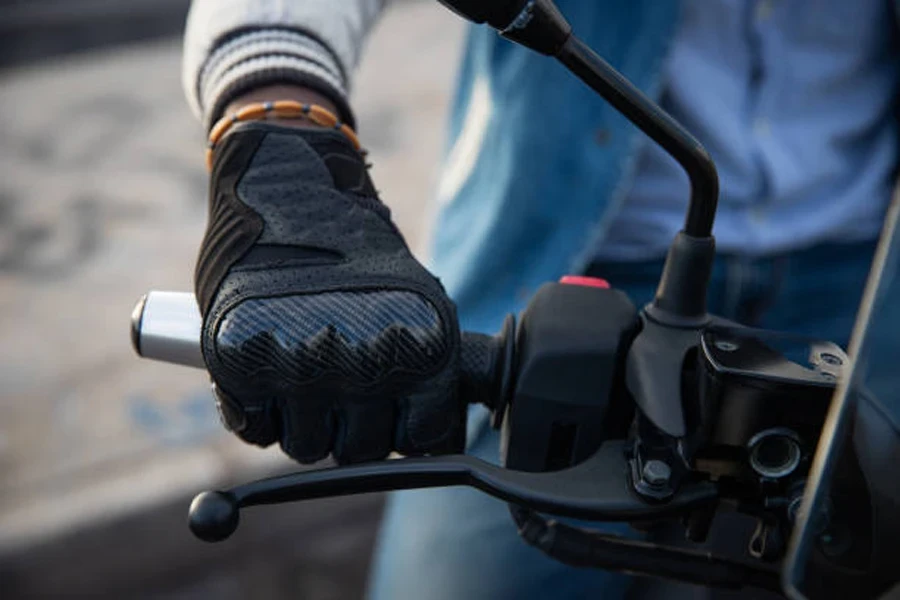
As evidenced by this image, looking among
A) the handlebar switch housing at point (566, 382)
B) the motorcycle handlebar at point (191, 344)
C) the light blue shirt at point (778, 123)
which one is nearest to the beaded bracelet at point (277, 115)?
the motorcycle handlebar at point (191, 344)

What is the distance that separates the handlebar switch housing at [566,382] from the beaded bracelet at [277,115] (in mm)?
326

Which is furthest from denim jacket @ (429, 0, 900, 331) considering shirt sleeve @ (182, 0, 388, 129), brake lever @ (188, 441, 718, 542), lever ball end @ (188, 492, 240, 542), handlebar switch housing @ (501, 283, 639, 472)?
lever ball end @ (188, 492, 240, 542)

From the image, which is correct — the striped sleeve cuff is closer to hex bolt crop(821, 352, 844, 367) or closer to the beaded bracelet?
the beaded bracelet

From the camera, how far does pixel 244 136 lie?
40.5 inches

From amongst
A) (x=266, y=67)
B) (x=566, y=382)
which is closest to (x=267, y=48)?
(x=266, y=67)

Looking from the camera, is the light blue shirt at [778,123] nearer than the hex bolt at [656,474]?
No

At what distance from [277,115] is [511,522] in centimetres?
57

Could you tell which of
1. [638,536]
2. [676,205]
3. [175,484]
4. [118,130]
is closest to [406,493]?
[638,536]

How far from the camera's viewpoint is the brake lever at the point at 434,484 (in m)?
0.76

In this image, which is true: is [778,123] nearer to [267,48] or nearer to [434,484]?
[267,48]

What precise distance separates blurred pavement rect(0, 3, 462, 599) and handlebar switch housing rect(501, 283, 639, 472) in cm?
184

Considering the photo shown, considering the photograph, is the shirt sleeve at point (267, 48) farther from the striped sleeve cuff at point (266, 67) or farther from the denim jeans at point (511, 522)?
the denim jeans at point (511, 522)

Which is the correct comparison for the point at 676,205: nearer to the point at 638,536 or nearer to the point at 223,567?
the point at 638,536

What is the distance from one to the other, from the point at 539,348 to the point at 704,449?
145 millimetres
